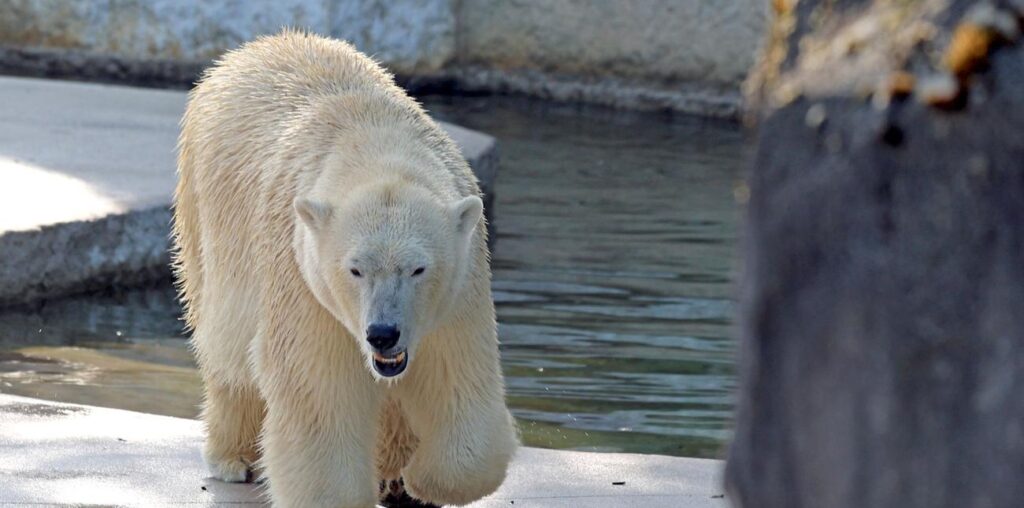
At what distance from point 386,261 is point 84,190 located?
4100 millimetres

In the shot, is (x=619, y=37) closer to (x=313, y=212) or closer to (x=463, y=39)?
(x=463, y=39)

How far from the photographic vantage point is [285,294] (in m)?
3.80

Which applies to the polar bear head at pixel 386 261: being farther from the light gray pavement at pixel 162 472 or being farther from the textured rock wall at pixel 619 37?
the textured rock wall at pixel 619 37

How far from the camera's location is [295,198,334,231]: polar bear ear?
140 inches

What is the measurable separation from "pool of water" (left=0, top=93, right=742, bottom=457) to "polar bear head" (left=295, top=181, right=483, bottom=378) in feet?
5.85

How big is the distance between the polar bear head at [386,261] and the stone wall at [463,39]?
9145 mm

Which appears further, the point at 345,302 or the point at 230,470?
the point at 230,470

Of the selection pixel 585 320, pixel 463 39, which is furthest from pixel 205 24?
pixel 585 320

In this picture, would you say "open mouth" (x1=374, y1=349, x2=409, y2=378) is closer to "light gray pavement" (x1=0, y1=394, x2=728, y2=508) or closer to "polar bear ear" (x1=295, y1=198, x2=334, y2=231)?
"polar bear ear" (x1=295, y1=198, x2=334, y2=231)

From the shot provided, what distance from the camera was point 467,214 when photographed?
372 centimetres

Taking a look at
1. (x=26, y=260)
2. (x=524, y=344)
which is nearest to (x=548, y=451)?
(x=524, y=344)

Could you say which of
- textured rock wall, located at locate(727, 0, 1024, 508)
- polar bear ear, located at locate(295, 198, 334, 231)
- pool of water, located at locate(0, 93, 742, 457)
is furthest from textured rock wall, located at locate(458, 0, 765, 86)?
textured rock wall, located at locate(727, 0, 1024, 508)

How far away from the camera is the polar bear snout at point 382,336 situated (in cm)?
337

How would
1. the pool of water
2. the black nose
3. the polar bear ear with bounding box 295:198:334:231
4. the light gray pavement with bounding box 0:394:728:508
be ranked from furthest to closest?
1. the pool of water
2. the light gray pavement with bounding box 0:394:728:508
3. the polar bear ear with bounding box 295:198:334:231
4. the black nose
